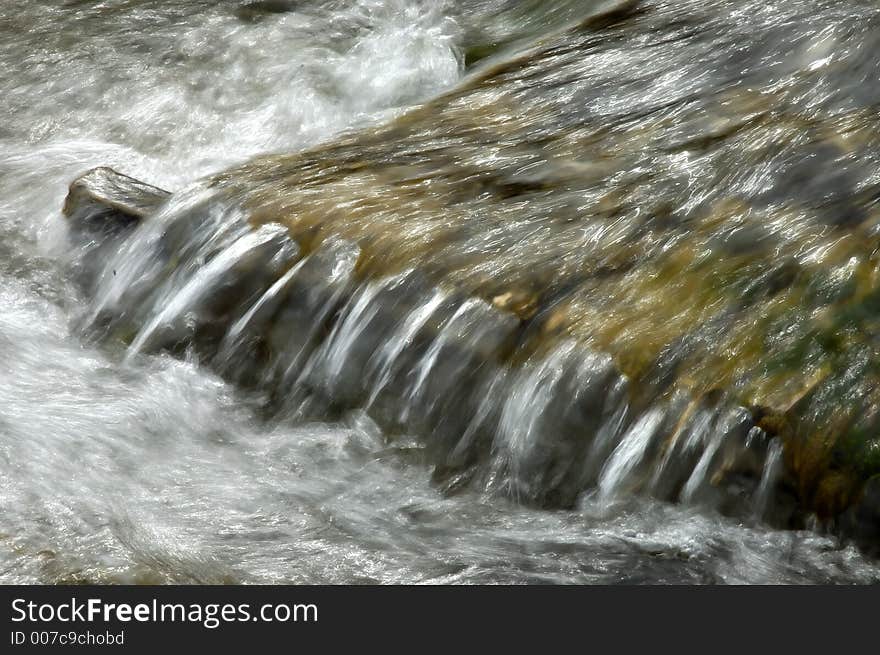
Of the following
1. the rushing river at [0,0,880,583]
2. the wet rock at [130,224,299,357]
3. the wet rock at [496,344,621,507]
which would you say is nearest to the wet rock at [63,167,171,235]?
the rushing river at [0,0,880,583]

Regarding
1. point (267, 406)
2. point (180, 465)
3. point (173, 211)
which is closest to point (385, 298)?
point (267, 406)

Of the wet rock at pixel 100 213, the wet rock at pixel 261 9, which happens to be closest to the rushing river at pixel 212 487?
the wet rock at pixel 100 213

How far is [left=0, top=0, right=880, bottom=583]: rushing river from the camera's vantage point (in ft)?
12.1

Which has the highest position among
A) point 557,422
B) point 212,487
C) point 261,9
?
point 261,9

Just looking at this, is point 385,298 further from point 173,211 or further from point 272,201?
point 173,211

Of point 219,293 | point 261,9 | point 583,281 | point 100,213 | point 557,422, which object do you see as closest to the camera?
point 557,422

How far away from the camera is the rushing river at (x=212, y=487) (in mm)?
3678

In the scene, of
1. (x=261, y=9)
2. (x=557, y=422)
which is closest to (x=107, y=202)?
(x=557, y=422)

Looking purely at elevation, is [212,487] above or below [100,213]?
below

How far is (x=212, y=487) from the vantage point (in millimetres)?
4168

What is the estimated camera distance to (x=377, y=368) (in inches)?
178

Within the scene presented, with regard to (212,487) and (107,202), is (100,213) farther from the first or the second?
(212,487)

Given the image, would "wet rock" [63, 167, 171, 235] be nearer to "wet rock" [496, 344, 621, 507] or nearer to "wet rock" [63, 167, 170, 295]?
"wet rock" [63, 167, 170, 295]

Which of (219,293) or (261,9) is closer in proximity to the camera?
(219,293)
